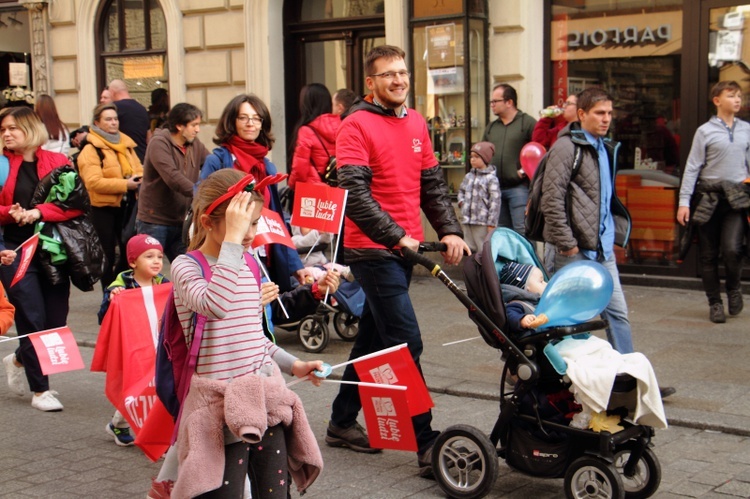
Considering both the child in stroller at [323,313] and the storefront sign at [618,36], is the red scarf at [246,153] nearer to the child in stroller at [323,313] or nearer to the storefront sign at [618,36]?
the child in stroller at [323,313]

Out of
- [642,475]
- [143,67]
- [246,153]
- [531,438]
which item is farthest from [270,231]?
[143,67]

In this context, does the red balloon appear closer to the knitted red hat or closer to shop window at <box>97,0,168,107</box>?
the knitted red hat

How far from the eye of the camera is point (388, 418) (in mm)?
5281

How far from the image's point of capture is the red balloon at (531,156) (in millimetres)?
10234

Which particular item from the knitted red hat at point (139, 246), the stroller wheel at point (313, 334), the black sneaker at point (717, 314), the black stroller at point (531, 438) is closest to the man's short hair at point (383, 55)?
the black stroller at point (531, 438)

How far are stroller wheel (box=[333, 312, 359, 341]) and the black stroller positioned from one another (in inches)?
151

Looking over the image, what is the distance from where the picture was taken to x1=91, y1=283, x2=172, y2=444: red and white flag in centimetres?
587

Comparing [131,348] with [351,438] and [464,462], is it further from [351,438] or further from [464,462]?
[464,462]

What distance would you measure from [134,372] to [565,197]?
2667 millimetres

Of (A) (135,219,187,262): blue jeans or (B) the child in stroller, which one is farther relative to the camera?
(A) (135,219,187,262): blue jeans

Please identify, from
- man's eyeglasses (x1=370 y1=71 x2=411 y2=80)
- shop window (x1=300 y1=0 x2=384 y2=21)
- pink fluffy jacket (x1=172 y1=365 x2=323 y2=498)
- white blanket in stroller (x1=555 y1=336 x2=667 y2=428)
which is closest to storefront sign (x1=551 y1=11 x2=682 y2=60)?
shop window (x1=300 y1=0 x2=384 y2=21)

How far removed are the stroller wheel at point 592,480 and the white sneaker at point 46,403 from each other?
12.0 ft

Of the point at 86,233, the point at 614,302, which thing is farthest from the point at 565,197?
the point at 86,233

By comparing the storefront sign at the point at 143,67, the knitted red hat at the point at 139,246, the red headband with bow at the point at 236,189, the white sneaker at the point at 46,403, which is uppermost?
the storefront sign at the point at 143,67
